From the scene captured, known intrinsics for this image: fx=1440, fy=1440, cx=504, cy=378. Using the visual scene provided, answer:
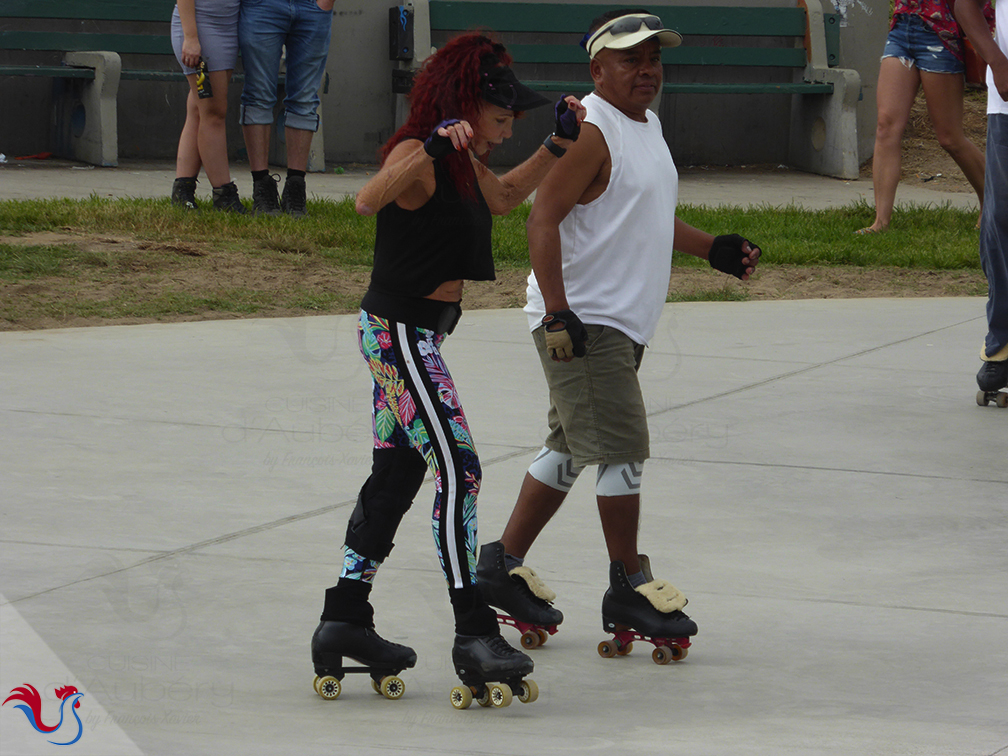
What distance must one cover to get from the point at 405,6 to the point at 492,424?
8.69m

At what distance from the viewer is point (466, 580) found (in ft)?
10.8

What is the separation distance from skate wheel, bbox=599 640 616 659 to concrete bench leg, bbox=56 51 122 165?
9.95 m

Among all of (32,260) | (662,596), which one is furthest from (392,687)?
(32,260)

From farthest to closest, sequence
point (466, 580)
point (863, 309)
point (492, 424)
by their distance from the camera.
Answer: point (863, 309) → point (492, 424) → point (466, 580)

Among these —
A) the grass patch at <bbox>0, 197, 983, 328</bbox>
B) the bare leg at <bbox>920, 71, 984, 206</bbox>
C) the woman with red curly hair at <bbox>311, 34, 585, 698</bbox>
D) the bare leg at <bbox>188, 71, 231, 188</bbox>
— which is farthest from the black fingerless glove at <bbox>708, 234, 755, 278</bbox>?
the bare leg at <bbox>188, 71, 231, 188</bbox>

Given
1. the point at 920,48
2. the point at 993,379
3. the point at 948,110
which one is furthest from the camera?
the point at 920,48

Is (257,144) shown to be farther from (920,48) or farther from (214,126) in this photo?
(920,48)

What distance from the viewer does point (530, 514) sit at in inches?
153

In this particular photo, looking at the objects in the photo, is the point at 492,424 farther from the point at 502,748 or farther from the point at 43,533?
the point at 502,748

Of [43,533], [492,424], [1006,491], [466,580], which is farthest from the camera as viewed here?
[492,424]

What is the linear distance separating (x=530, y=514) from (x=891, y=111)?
20.6 ft

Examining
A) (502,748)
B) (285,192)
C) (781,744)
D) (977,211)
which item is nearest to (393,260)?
(502,748)

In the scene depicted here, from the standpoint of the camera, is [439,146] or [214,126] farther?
[214,126]

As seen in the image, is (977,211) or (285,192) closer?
(285,192)
